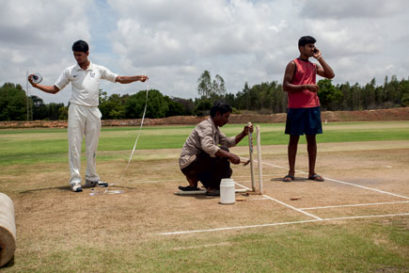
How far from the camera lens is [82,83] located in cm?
723

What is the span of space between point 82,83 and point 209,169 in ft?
8.94

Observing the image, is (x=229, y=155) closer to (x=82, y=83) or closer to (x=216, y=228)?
(x=216, y=228)

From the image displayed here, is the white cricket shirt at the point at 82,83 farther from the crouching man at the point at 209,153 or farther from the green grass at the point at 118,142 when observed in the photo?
the green grass at the point at 118,142

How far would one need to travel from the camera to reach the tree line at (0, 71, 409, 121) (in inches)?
4560

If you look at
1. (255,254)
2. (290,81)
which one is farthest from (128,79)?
(255,254)

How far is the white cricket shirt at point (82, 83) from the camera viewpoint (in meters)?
7.23

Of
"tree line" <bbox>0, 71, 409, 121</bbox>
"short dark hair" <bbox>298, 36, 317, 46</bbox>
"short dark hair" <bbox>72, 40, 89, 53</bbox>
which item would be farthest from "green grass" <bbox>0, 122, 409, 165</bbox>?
"tree line" <bbox>0, 71, 409, 121</bbox>

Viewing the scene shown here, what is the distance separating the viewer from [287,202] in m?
5.80

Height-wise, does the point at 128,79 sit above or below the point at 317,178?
above

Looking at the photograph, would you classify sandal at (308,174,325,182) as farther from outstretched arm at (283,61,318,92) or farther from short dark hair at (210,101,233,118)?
short dark hair at (210,101,233,118)

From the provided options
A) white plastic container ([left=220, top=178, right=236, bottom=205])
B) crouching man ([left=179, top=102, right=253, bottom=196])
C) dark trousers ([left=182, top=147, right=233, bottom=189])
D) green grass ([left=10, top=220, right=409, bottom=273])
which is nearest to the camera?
green grass ([left=10, top=220, right=409, bottom=273])

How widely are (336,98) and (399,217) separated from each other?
393 ft

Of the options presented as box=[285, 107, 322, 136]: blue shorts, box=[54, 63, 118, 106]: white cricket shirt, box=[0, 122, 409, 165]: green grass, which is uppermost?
box=[54, 63, 118, 106]: white cricket shirt

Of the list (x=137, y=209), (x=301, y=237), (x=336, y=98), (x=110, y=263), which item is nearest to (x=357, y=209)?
(x=301, y=237)
